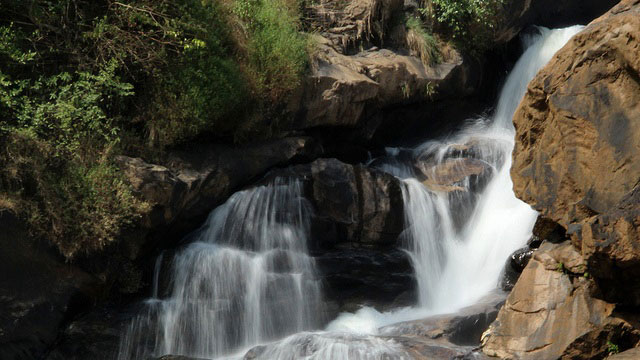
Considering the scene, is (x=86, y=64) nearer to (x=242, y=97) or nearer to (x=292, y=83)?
(x=242, y=97)

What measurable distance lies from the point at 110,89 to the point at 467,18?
7015 millimetres

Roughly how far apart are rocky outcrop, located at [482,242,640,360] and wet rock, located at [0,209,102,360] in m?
4.33

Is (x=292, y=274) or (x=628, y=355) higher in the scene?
(x=292, y=274)

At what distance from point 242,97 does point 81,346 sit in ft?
12.6

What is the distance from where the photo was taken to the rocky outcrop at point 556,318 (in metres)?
6.42

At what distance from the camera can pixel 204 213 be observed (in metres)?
9.24

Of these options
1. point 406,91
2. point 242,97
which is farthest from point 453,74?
point 242,97

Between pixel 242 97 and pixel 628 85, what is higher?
pixel 242 97

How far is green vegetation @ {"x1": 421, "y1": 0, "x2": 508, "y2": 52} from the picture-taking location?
509 inches

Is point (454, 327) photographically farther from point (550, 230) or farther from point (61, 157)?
point (61, 157)

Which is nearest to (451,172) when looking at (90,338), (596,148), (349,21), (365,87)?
(365,87)

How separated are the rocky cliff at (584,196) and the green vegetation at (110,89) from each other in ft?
13.6

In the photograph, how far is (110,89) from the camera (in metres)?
8.83

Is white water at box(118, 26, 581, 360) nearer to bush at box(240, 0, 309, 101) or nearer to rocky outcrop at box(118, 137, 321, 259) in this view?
rocky outcrop at box(118, 137, 321, 259)
